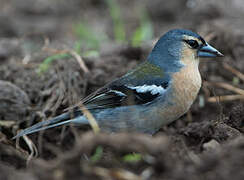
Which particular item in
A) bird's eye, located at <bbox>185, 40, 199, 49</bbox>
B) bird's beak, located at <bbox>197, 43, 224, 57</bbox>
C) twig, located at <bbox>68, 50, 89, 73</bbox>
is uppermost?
bird's eye, located at <bbox>185, 40, 199, 49</bbox>

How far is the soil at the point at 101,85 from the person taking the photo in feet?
8.38

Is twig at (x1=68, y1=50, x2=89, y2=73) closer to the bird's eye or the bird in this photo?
the bird

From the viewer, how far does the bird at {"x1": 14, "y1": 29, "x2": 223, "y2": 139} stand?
3.83 metres

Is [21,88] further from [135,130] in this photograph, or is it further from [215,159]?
[215,159]

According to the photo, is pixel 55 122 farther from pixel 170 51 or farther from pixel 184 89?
pixel 170 51

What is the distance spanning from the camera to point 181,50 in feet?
13.9

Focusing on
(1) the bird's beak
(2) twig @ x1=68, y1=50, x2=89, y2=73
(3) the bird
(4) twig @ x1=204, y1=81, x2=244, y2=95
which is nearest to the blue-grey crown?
(3) the bird

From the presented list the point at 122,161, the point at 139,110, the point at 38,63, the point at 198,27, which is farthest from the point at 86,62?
the point at 122,161

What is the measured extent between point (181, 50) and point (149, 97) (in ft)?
2.27

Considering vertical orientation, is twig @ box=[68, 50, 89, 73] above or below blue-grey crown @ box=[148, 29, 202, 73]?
below

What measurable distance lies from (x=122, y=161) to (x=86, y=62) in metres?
2.56

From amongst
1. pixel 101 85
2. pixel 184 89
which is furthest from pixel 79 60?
pixel 184 89

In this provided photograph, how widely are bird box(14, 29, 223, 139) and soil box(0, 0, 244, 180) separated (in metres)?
0.22

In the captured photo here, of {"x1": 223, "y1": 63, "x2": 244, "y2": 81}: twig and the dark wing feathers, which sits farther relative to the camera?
{"x1": 223, "y1": 63, "x2": 244, "y2": 81}: twig
